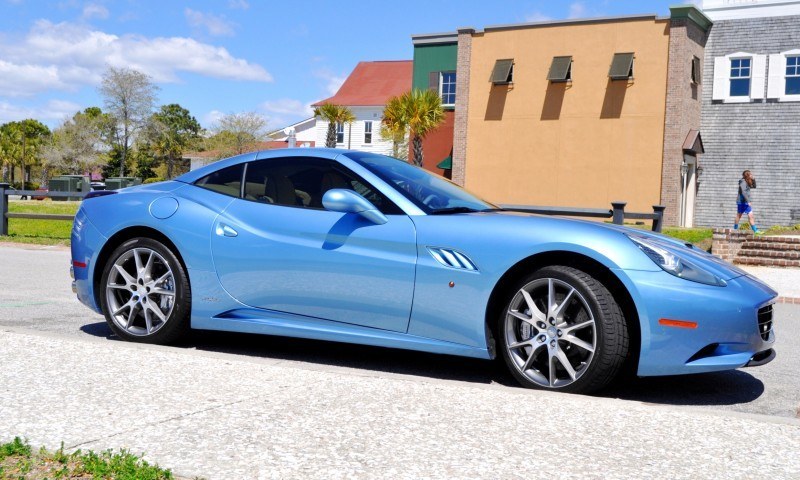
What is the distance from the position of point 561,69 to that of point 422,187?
26840 millimetres

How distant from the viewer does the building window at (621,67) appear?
97.6 ft

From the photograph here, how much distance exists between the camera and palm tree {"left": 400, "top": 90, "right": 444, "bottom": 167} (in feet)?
116

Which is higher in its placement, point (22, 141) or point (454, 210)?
point (22, 141)

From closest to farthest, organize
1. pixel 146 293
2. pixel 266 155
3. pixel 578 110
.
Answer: pixel 146 293
pixel 266 155
pixel 578 110

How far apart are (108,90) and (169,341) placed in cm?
7125

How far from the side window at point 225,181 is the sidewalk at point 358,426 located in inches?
56.1

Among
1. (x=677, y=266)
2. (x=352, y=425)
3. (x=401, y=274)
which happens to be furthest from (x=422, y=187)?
(x=352, y=425)

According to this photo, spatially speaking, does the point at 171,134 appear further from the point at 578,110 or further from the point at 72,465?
the point at 72,465

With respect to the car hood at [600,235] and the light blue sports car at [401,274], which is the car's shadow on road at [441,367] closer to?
the light blue sports car at [401,274]

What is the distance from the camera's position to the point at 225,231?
550 centimetres

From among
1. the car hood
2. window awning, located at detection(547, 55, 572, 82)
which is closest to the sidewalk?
the car hood

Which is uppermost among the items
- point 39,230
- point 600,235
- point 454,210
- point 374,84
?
point 374,84

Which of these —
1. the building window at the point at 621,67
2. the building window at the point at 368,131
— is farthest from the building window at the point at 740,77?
the building window at the point at 368,131

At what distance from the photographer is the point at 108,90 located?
7162 cm
